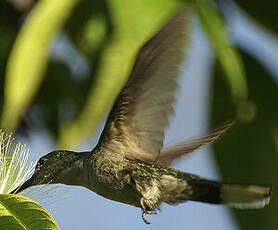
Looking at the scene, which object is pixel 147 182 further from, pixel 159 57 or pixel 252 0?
pixel 252 0

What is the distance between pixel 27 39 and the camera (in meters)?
2.48

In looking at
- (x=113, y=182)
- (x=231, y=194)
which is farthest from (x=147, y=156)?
(x=231, y=194)

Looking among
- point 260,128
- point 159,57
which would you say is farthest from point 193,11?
point 260,128

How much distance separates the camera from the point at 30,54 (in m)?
2.48

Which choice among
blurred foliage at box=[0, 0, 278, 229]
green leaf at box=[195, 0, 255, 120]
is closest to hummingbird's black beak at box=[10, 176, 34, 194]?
blurred foliage at box=[0, 0, 278, 229]

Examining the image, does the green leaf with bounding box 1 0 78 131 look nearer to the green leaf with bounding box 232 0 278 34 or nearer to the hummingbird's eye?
the hummingbird's eye

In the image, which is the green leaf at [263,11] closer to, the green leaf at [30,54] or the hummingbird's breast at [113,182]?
the green leaf at [30,54]

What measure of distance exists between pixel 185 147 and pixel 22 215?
2.87 ft

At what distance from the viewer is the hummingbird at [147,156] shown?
2.10 metres

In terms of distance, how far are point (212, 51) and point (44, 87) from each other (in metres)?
0.84

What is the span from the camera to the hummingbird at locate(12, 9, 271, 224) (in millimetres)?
2096

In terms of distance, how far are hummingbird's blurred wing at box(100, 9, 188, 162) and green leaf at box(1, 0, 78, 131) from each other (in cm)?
37

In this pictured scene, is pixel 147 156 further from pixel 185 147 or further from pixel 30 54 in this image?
pixel 30 54

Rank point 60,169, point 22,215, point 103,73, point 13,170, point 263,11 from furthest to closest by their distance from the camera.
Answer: point 263,11 → point 103,73 → point 60,169 → point 13,170 → point 22,215
